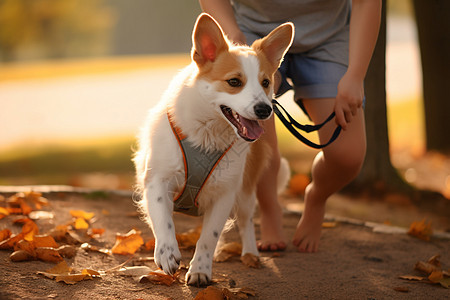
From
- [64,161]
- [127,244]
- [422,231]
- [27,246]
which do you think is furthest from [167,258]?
[64,161]

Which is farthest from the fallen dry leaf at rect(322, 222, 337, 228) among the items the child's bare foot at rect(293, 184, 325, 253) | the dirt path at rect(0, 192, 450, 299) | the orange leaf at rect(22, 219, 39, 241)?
the orange leaf at rect(22, 219, 39, 241)

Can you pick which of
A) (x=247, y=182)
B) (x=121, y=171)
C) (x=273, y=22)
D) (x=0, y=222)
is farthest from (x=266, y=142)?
(x=121, y=171)

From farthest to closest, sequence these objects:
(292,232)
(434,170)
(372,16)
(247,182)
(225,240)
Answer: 1. (434,170)
2. (292,232)
3. (225,240)
4. (247,182)
5. (372,16)

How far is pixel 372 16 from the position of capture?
3.08 metres

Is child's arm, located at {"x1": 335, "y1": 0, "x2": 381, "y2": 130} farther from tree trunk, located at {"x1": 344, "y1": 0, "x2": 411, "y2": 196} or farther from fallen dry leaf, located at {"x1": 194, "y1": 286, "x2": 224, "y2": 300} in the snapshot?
tree trunk, located at {"x1": 344, "y1": 0, "x2": 411, "y2": 196}

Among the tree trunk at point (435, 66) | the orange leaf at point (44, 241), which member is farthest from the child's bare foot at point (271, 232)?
the tree trunk at point (435, 66)

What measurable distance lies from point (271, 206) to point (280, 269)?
64 centimetres

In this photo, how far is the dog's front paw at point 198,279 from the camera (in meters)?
2.71

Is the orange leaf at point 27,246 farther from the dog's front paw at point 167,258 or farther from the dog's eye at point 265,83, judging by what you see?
the dog's eye at point 265,83

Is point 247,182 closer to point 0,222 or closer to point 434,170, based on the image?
point 0,222

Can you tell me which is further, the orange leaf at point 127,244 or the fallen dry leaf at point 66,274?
the orange leaf at point 127,244

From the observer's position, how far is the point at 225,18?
3.19 meters

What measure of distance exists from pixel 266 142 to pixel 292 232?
104cm

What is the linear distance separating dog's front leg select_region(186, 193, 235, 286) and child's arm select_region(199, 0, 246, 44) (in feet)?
3.21
